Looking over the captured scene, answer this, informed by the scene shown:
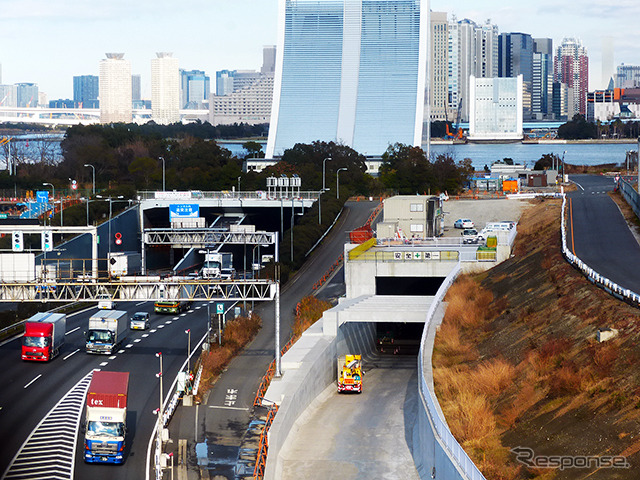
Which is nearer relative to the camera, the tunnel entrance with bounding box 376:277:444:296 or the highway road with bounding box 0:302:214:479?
the highway road with bounding box 0:302:214:479

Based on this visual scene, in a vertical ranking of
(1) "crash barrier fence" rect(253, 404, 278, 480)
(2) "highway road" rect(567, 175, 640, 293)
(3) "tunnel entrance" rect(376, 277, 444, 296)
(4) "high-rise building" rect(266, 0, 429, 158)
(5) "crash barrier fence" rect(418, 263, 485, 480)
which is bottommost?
(1) "crash barrier fence" rect(253, 404, 278, 480)

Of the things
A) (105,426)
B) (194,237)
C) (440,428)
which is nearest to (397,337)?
(194,237)

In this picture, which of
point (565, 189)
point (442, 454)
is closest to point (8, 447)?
point (442, 454)

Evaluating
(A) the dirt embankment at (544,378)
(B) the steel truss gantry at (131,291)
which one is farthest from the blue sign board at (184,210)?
(A) the dirt embankment at (544,378)

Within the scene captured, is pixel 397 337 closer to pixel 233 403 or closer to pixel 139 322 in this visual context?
pixel 139 322

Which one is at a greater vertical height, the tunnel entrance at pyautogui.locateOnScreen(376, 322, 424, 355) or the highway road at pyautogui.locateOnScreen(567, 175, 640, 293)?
the highway road at pyautogui.locateOnScreen(567, 175, 640, 293)

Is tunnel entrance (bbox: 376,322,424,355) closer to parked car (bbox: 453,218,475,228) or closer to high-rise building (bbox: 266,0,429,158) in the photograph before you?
parked car (bbox: 453,218,475,228)

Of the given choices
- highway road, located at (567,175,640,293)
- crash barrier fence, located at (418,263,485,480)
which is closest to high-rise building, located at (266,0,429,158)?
highway road, located at (567,175,640,293)

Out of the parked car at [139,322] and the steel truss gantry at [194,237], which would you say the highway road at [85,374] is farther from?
the steel truss gantry at [194,237]
